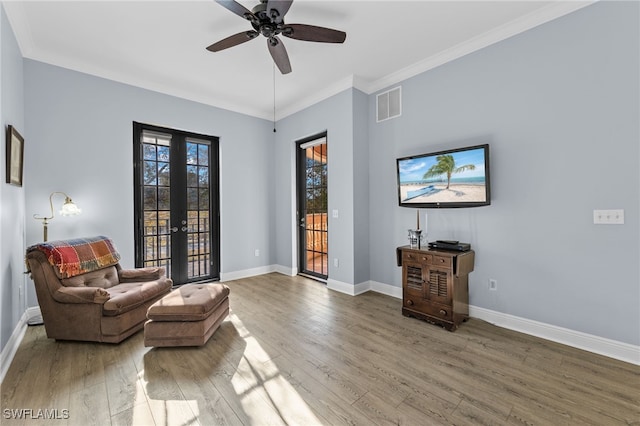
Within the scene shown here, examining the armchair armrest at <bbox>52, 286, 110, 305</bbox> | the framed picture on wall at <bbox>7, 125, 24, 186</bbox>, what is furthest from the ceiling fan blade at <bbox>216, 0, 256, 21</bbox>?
the armchair armrest at <bbox>52, 286, 110, 305</bbox>

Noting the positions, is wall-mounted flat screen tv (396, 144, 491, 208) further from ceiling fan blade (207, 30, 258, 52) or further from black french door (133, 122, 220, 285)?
black french door (133, 122, 220, 285)

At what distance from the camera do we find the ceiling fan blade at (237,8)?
79.0 inches

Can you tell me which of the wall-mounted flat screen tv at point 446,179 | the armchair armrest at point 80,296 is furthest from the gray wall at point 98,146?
the wall-mounted flat screen tv at point 446,179

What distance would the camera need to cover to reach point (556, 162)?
8.59 feet

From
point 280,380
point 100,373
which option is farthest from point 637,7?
point 100,373

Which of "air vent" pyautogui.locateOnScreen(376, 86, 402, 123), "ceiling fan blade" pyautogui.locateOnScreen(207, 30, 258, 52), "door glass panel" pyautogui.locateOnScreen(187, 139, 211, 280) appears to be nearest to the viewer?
"ceiling fan blade" pyautogui.locateOnScreen(207, 30, 258, 52)

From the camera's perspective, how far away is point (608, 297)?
2383mm

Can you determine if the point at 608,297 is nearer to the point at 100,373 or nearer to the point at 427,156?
the point at 427,156

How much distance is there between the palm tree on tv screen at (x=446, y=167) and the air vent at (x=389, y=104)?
1.02 metres

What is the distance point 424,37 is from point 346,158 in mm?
1714

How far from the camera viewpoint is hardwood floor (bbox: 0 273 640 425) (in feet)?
5.65

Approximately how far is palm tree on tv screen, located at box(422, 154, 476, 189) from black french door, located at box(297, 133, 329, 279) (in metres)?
1.87

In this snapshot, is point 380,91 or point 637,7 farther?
point 380,91

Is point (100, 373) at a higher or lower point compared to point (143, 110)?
lower
